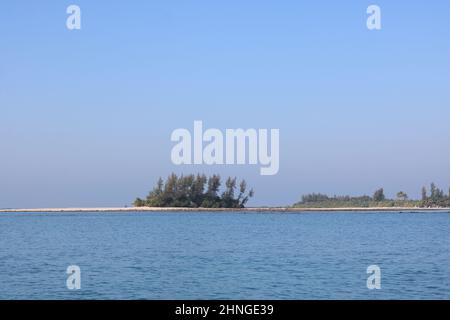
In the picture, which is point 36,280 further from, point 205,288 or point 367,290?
point 367,290

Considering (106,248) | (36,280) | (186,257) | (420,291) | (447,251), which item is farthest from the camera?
(106,248)

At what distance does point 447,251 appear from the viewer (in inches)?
2931
